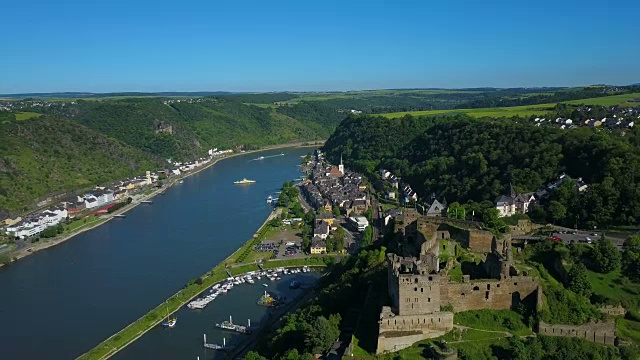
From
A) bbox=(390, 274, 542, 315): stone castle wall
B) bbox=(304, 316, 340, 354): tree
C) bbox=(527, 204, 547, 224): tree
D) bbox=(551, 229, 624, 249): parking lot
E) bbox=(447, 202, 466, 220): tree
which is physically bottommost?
bbox=(304, 316, 340, 354): tree

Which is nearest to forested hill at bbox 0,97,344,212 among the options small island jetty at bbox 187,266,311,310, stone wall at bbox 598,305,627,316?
small island jetty at bbox 187,266,311,310

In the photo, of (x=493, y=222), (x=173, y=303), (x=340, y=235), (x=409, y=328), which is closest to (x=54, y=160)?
(x=340, y=235)

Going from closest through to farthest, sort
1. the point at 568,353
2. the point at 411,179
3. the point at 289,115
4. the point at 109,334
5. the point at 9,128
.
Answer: the point at 568,353 → the point at 109,334 → the point at 411,179 → the point at 9,128 → the point at 289,115

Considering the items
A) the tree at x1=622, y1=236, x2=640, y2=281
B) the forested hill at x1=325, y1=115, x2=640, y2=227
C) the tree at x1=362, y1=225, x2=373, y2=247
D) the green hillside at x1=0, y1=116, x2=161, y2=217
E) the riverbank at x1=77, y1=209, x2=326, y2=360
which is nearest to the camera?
the tree at x1=622, y1=236, x2=640, y2=281

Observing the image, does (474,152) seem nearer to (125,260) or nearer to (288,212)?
(288,212)

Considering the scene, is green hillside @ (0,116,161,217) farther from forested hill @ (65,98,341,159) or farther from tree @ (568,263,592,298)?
tree @ (568,263,592,298)

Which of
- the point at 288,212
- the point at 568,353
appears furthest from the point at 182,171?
the point at 568,353
